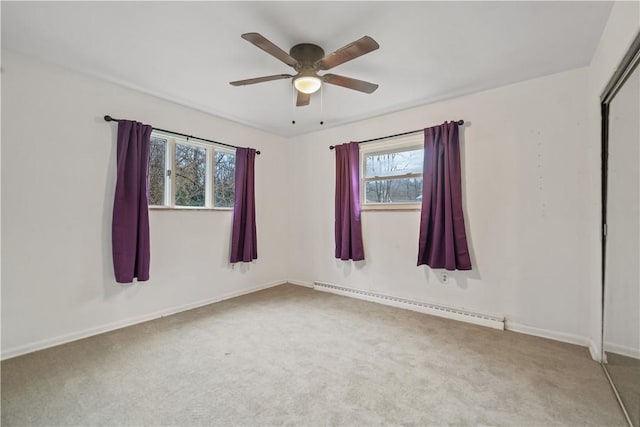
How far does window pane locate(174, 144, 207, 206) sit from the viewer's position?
326 centimetres

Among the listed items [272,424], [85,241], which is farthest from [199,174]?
[272,424]

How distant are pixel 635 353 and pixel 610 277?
0.55 meters

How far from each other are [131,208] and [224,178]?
126 centimetres

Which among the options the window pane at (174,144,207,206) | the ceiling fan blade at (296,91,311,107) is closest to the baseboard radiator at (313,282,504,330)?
the window pane at (174,144,207,206)

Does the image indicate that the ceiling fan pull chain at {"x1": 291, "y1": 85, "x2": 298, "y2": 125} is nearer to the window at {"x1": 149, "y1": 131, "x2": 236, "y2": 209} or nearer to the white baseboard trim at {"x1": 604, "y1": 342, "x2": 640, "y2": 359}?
the window at {"x1": 149, "y1": 131, "x2": 236, "y2": 209}

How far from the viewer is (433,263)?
3.00 metres

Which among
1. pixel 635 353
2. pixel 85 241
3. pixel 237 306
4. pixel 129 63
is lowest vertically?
pixel 237 306

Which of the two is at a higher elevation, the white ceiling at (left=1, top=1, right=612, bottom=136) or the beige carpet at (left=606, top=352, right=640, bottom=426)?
the white ceiling at (left=1, top=1, right=612, bottom=136)

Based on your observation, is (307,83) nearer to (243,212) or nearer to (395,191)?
(395,191)

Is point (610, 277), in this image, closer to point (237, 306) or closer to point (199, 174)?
point (237, 306)

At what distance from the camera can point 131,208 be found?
8.78 ft

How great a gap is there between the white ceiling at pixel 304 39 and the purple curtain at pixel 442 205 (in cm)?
52

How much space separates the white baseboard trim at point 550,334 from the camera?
2.36 metres

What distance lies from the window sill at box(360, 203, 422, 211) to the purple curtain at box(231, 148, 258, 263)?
59.7 inches
